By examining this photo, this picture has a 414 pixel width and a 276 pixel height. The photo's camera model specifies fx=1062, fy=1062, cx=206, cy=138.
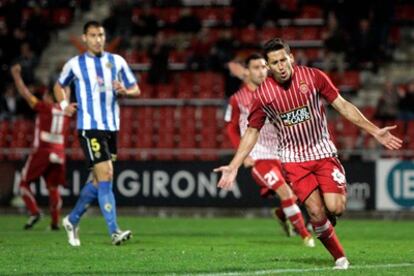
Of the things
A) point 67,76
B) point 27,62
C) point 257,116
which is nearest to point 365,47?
point 27,62

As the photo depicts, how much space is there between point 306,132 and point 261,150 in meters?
4.23

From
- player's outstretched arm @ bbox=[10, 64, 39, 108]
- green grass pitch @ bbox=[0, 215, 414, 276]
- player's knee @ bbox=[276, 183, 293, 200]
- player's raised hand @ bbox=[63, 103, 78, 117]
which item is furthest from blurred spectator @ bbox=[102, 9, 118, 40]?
player's raised hand @ bbox=[63, 103, 78, 117]

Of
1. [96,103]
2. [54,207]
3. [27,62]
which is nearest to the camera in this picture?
[96,103]

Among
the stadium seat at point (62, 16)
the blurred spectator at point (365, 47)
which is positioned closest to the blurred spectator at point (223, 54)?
the blurred spectator at point (365, 47)

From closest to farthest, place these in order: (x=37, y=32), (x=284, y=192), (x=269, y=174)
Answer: (x=284, y=192) → (x=269, y=174) → (x=37, y=32)

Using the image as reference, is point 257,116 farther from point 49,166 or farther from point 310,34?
point 310,34

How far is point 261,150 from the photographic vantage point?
13859mm

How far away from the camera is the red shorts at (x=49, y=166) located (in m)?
17.2

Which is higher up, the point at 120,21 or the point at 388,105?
the point at 120,21

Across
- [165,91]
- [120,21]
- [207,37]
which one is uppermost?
[120,21]

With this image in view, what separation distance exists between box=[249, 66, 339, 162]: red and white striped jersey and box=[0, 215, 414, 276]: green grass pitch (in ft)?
3.52

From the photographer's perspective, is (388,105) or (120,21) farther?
(120,21)

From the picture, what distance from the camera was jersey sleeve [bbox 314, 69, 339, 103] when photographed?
373 inches

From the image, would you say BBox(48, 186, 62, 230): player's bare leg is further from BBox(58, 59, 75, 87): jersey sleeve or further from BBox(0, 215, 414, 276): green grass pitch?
BBox(58, 59, 75, 87): jersey sleeve
